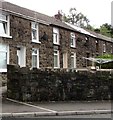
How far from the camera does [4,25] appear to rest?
20641 millimetres

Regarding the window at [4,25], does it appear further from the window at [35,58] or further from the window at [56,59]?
the window at [56,59]

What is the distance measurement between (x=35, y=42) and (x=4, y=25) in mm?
3400

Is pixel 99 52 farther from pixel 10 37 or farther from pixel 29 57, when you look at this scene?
pixel 10 37

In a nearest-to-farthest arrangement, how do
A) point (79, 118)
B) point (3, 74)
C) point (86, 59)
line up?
point (79, 118) → point (3, 74) → point (86, 59)

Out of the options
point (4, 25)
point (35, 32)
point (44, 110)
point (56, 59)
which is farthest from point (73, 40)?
point (44, 110)

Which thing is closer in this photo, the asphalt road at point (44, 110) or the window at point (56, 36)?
the asphalt road at point (44, 110)

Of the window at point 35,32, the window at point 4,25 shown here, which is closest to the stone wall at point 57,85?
the window at point 4,25

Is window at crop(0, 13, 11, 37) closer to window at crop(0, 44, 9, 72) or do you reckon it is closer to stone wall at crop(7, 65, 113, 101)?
→ window at crop(0, 44, 9, 72)

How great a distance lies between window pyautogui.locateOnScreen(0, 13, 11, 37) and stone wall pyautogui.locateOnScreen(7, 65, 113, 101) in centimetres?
588

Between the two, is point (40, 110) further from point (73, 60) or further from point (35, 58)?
point (73, 60)

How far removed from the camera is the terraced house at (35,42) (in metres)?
20.6

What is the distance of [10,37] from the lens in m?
20.6

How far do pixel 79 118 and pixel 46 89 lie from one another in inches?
184

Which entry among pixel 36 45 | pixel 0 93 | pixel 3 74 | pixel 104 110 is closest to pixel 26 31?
pixel 36 45
